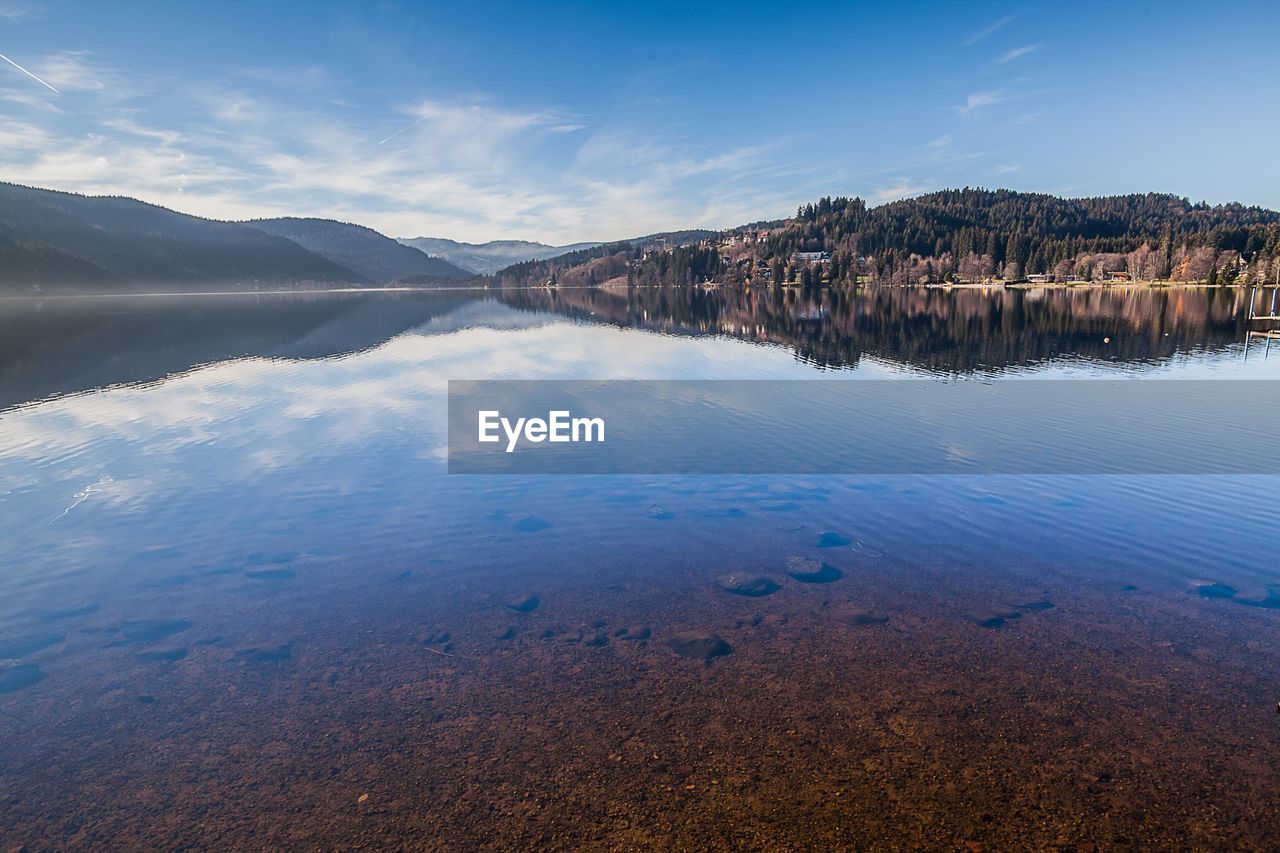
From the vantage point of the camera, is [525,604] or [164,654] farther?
[525,604]

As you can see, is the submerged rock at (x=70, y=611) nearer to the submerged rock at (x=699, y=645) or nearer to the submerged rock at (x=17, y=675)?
the submerged rock at (x=17, y=675)

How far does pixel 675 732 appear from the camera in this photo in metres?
11.4

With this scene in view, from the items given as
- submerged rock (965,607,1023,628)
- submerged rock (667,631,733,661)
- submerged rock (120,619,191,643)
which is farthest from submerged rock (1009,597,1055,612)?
submerged rock (120,619,191,643)

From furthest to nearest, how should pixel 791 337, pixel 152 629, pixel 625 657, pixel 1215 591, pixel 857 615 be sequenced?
pixel 791 337, pixel 1215 591, pixel 152 629, pixel 857 615, pixel 625 657

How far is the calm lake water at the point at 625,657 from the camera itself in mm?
9797

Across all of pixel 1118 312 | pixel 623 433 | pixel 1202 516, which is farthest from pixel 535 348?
pixel 1118 312

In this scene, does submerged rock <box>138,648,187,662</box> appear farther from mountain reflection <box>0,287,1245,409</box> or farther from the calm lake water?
mountain reflection <box>0,287,1245,409</box>

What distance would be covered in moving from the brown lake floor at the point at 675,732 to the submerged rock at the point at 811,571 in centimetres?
125

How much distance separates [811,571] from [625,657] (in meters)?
6.59

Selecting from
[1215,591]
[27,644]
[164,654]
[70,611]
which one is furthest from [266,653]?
[1215,591]

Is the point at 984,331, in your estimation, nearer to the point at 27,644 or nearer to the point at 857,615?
the point at 857,615

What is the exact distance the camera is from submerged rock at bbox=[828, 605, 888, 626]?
49.6 ft

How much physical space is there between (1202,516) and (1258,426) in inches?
720

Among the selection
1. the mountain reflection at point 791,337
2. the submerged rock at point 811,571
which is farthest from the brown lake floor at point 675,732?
the mountain reflection at point 791,337
